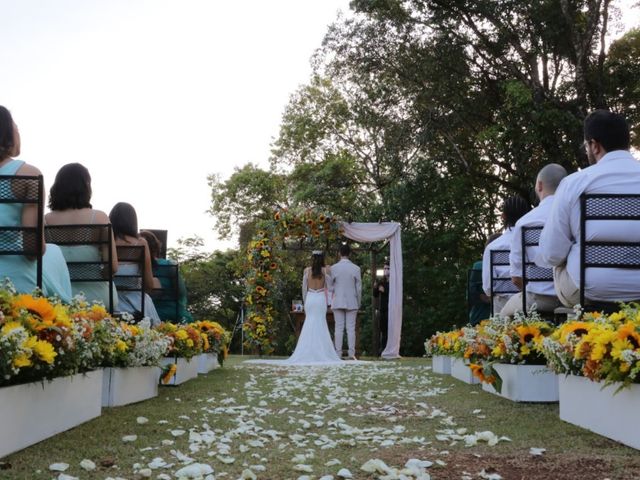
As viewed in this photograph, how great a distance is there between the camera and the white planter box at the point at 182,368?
6.23 metres

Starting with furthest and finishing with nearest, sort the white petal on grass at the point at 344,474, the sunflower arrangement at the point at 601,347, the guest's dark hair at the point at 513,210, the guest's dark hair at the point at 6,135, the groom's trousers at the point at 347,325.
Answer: the groom's trousers at the point at 347,325
the guest's dark hair at the point at 513,210
the guest's dark hair at the point at 6,135
the sunflower arrangement at the point at 601,347
the white petal on grass at the point at 344,474

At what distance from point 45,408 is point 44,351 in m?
0.38

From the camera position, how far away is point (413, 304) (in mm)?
20453

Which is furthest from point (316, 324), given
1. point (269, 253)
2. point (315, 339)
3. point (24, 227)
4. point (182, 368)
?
point (24, 227)

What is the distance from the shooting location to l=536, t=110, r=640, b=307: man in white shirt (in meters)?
3.71

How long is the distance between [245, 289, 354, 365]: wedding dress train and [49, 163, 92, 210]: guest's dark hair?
7.58m

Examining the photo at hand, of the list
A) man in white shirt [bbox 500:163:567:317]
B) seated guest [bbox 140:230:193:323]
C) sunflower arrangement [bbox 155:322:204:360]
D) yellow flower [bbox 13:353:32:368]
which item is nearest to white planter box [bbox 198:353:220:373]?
seated guest [bbox 140:230:193:323]

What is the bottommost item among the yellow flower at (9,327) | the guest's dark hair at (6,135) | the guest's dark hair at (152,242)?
the yellow flower at (9,327)

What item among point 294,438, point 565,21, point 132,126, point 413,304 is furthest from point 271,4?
point 294,438

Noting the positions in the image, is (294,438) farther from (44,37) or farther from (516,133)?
(516,133)

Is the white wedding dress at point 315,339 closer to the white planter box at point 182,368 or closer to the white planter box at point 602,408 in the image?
the white planter box at point 182,368

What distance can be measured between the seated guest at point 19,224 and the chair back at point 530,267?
2.98 m

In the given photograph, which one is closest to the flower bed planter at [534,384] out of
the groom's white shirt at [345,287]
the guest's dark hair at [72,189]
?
the guest's dark hair at [72,189]

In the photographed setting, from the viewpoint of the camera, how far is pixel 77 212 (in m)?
5.21
